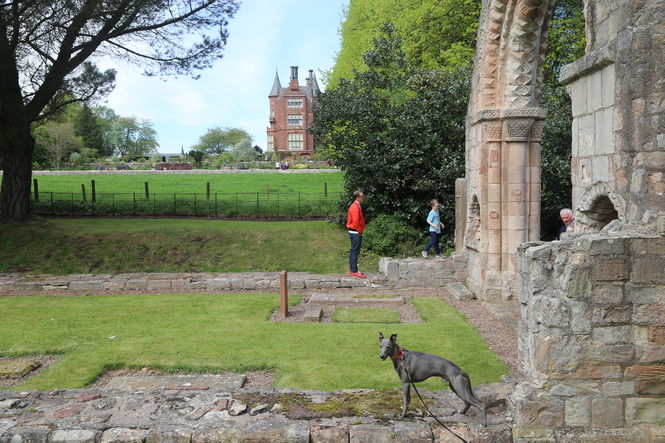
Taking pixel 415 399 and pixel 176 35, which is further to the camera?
pixel 176 35

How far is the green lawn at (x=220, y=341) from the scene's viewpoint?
6875mm

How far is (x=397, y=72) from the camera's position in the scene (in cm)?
1942

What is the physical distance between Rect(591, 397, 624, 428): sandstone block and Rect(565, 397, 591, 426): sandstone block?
0.13ft

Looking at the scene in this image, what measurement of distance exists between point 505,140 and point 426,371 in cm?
645

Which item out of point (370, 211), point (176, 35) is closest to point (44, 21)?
point (176, 35)

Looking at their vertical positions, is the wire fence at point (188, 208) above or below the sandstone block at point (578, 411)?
above

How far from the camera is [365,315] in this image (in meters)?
9.93

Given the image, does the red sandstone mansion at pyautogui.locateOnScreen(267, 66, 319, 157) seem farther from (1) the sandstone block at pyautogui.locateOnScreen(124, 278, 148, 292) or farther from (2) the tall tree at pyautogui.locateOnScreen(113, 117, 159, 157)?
(1) the sandstone block at pyautogui.locateOnScreen(124, 278, 148, 292)

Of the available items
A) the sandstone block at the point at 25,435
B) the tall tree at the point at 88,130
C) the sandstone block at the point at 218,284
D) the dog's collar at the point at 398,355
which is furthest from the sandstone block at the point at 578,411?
the tall tree at the point at 88,130

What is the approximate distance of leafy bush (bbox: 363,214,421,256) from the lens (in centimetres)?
1608

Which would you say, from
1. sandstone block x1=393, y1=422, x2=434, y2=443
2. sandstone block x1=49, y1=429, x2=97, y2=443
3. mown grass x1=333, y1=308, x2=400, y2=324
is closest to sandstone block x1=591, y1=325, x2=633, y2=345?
sandstone block x1=393, y1=422, x2=434, y2=443

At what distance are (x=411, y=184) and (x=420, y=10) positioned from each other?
1021 cm

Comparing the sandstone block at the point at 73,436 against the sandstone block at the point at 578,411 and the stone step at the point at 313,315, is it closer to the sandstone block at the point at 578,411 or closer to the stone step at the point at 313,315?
the sandstone block at the point at 578,411

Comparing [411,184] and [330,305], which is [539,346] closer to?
[330,305]
